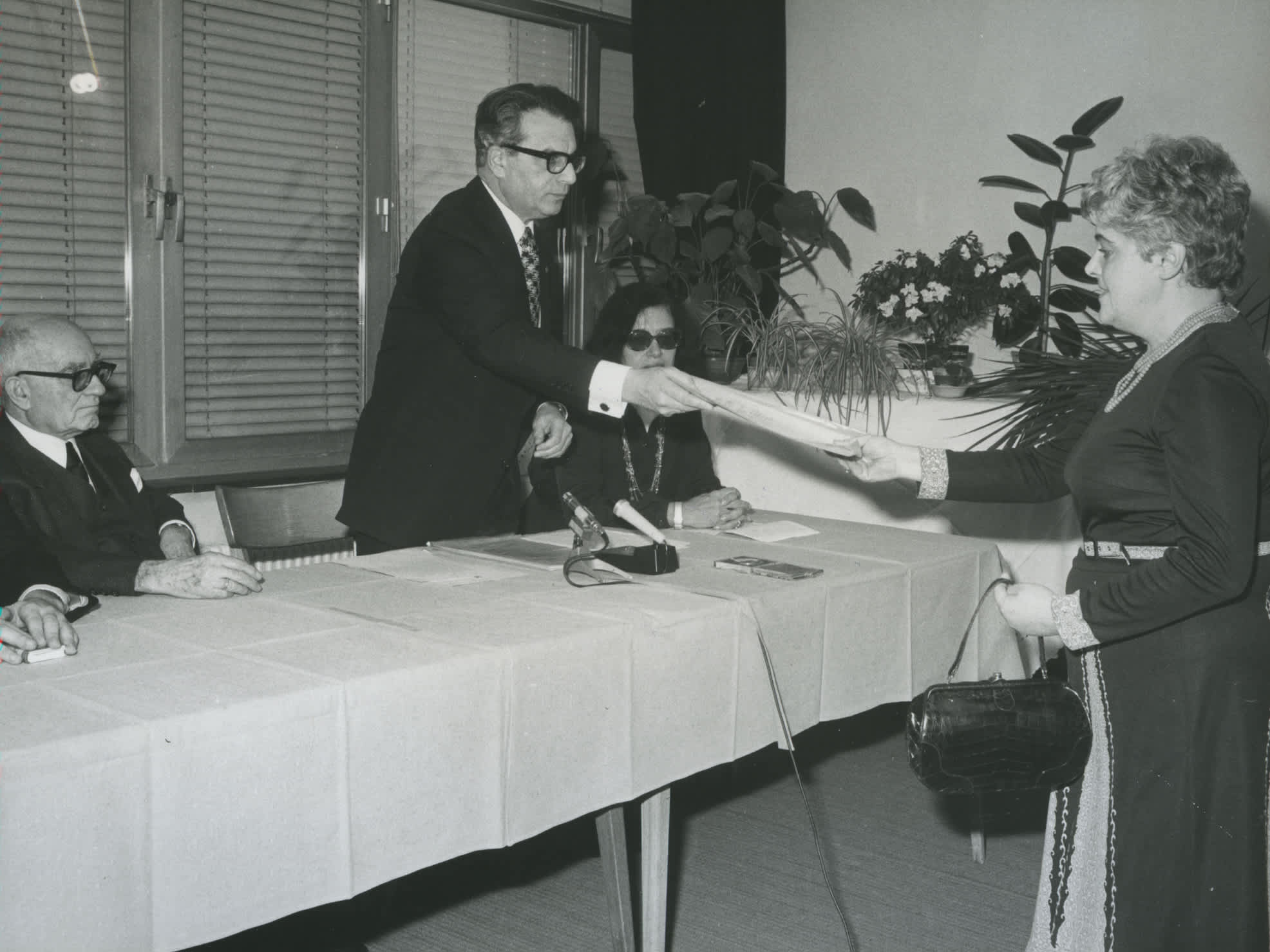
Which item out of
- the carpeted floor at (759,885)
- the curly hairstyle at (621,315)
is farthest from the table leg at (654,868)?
the curly hairstyle at (621,315)

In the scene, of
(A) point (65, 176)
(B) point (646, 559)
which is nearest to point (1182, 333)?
(B) point (646, 559)

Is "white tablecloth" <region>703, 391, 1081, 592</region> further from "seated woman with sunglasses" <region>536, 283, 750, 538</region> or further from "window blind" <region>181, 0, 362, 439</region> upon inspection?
"window blind" <region>181, 0, 362, 439</region>

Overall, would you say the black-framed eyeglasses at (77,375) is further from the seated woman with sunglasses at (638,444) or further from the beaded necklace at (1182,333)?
the beaded necklace at (1182,333)

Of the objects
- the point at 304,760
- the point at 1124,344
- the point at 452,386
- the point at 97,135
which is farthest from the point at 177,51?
the point at 1124,344

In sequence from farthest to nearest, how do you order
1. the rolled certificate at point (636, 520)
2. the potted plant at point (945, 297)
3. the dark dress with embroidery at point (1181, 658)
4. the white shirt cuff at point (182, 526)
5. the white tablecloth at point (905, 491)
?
the potted plant at point (945, 297) → the white tablecloth at point (905, 491) → the white shirt cuff at point (182, 526) → the rolled certificate at point (636, 520) → the dark dress with embroidery at point (1181, 658)

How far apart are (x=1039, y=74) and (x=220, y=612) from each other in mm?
3967

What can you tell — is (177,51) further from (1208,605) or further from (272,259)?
(1208,605)

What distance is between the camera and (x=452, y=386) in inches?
106

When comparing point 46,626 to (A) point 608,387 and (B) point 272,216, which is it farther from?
(B) point 272,216

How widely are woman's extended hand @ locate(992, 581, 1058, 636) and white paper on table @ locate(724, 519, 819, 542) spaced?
1.14 meters

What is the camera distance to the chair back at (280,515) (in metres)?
3.03

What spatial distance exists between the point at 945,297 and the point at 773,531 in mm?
1802

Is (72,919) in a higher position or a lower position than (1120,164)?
lower

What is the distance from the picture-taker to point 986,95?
16.0 ft
